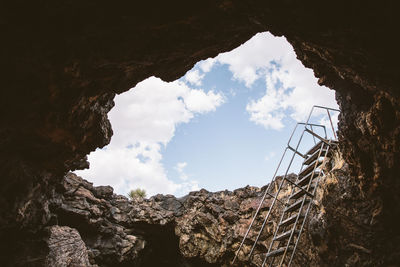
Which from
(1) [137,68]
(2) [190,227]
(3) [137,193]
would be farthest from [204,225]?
(1) [137,68]

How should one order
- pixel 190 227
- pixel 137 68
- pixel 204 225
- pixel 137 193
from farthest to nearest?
1. pixel 137 193
2. pixel 190 227
3. pixel 204 225
4. pixel 137 68

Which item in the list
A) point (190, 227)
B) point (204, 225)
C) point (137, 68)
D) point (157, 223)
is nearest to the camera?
point (137, 68)

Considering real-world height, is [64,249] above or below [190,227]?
below

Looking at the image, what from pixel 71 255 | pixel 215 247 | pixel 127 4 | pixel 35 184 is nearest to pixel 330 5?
pixel 127 4

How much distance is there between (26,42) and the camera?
359cm

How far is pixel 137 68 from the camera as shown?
491cm

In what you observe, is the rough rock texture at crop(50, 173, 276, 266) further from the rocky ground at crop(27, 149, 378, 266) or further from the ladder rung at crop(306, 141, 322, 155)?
the ladder rung at crop(306, 141, 322, 155)

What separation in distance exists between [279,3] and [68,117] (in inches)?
145

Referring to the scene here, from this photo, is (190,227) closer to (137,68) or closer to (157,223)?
(157,223)

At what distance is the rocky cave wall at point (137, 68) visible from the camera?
3.40 metres

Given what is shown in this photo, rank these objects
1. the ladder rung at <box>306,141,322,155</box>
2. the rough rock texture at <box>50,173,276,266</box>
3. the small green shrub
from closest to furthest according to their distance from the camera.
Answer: the ladder rung at <box>306,141,322,155</box> → the rough rock texture at <box>50,173,276,266</box> → the small green shrub

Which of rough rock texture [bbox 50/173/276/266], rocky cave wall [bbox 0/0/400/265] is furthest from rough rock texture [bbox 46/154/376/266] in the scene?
rocky cave wall [bbox 0/0/400/265]

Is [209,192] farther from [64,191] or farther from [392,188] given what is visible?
[392,188]

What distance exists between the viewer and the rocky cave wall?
3400 millimetres
